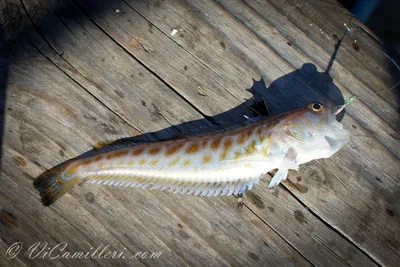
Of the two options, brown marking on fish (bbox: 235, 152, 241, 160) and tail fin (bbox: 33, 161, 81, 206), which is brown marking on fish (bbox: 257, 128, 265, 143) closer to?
brown marking on fish (bbox: 235, 152, 241, 160)

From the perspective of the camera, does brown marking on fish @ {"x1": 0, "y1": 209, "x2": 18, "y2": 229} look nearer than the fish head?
No

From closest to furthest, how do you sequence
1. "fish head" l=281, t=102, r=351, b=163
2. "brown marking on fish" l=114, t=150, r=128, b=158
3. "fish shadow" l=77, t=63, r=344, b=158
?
"fish head" l=281, t=102, r=351, b=163 < "brown marking on fish" l=114, t=150, r=128, b=158 < "fish shadow" l=77, t=63, r=344, b=158

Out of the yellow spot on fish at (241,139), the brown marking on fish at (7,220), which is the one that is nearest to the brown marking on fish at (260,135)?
the yellow spot on fish at (241,139)

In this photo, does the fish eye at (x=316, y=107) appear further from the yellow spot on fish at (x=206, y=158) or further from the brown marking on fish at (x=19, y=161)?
the brown marking on fish at (x=19, y=161)

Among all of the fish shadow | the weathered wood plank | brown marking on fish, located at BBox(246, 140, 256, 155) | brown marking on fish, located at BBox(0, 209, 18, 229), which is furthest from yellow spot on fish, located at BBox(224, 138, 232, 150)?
brown marking on fish, located at BBox(0, 209, 18, 229)

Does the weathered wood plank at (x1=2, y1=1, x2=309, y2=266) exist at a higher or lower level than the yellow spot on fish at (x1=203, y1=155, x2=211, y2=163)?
lower

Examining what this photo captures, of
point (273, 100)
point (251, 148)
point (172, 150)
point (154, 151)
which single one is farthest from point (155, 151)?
point (273, 100)

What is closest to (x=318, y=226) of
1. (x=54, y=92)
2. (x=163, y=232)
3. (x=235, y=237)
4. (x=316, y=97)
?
(x=235, y=237)
